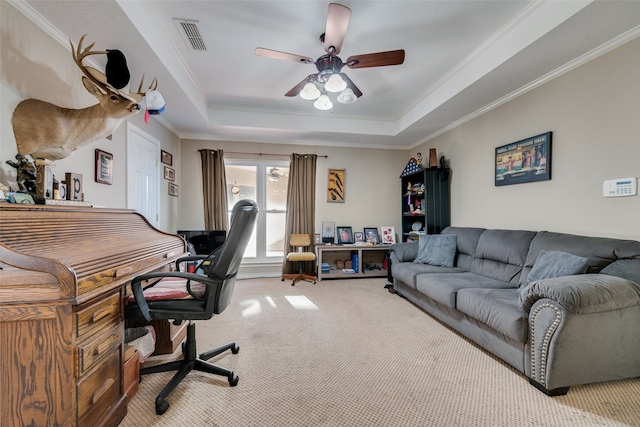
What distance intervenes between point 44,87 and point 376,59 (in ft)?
7.43

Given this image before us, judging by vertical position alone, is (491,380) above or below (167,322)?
below

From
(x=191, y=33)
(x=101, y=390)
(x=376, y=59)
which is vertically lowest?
(x=101, y=390)

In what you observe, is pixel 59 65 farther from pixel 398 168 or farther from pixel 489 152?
pixel 398 168

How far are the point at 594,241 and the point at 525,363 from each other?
1.08m

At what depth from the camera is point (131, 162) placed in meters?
2.79

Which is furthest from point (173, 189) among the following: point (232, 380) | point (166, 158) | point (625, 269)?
point (625, 269)

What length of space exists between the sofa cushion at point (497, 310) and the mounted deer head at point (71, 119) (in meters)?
2.87

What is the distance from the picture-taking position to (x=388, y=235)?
471cm

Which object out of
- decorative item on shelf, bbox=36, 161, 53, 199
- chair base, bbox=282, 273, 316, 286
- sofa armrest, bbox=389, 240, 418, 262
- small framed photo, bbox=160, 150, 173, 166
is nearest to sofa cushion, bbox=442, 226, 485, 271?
sofa armrest, bbox=389, 240, 418, 262

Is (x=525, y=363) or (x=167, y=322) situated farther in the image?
(x=167, y=322)

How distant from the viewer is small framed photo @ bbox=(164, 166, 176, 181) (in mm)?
3692

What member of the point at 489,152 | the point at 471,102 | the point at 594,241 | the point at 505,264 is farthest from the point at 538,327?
the point at 471,102

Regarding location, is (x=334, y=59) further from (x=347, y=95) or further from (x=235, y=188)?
(x=235, y=188)

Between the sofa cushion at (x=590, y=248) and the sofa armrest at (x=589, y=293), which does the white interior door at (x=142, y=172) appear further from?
the sofa cushion at (x=590, y=248)
